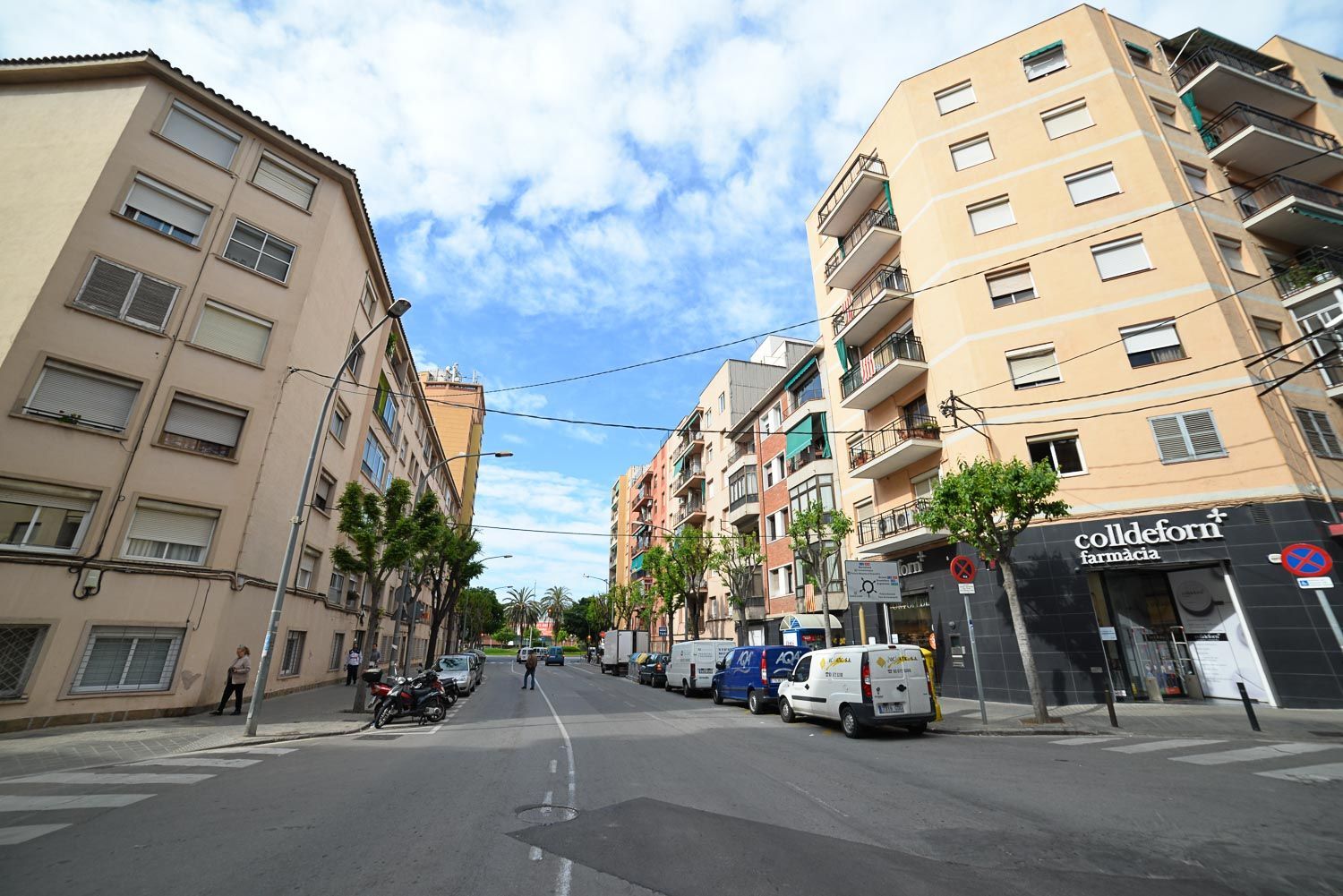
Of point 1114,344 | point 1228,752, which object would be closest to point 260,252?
point 1228,752

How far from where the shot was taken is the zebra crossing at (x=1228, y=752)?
25.0 ft

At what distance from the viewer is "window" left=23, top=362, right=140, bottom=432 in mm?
13039

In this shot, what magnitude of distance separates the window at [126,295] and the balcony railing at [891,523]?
22712 millimetres

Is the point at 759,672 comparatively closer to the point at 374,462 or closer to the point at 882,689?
the point at 882,689

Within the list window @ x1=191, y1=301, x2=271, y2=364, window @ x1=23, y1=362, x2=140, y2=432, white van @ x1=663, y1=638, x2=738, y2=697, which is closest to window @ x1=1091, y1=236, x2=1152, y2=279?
white van @ x1=663, y1=638, x2=738, y2=697

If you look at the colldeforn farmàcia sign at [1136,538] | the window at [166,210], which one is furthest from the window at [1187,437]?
the window at [166,210]

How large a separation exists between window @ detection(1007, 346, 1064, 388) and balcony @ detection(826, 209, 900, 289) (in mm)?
7392

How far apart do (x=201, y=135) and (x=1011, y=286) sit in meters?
26.0

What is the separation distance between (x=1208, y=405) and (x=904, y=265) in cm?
1073

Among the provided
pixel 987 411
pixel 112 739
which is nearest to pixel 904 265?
pixel 987 411

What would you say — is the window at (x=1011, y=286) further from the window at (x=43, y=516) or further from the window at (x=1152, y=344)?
the window at (x=43, y=516)

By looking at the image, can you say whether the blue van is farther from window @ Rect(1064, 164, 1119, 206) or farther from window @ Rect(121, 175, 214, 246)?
window @ Rect(121, 175, 214, 246)

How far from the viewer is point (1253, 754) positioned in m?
9.03

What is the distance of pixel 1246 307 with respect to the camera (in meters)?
17.1
